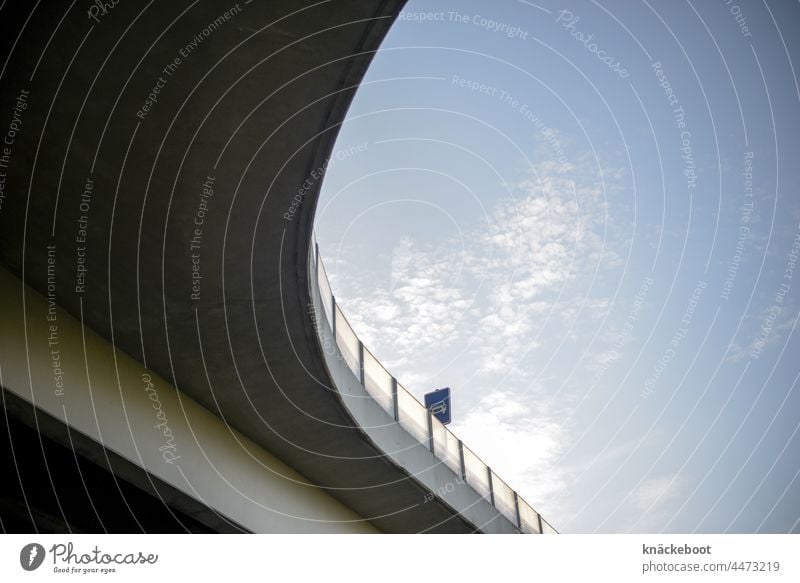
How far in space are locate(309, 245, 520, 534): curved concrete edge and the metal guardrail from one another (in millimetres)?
211

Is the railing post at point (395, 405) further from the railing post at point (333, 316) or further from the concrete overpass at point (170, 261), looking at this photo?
the railing post at point (333, 316)

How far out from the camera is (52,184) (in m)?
10.1

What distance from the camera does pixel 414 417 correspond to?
19.2 meters

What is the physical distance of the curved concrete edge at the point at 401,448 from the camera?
47.0 feet

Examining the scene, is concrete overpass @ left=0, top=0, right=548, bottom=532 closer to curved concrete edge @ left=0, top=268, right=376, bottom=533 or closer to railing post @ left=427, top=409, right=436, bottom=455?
curved concrete edge @ left=0, top=268, right=376, bottom=533

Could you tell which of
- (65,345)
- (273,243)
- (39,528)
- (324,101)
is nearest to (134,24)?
(324,101)

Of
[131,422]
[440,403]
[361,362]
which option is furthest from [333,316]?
[440,403]

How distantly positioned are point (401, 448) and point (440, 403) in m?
5.81
